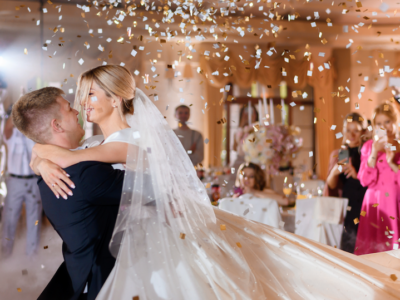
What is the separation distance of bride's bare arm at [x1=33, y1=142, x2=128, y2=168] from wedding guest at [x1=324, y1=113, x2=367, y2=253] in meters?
2.12

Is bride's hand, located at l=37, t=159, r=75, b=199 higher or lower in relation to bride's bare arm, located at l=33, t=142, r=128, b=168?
lower

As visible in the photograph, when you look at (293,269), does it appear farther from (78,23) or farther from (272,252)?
(78,23)

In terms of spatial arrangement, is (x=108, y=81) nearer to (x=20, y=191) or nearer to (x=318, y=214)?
(x=318, y=214)

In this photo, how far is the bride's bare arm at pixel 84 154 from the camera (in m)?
1.37

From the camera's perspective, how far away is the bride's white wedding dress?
131 centimetres

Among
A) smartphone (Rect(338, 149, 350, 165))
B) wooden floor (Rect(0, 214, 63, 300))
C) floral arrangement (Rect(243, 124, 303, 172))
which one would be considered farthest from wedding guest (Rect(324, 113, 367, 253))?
wooden floor (Rect(0, 214, 63, 300))

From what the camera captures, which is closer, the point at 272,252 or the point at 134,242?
the point at 134,242

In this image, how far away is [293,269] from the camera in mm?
1606

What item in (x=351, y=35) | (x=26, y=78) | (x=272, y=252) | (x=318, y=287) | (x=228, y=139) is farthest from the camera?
(x=228, y=139)

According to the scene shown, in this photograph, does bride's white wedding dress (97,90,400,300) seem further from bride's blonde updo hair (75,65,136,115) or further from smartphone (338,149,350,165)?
smartphone (338,149,350,165)

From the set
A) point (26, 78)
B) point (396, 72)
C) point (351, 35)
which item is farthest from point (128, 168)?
point (396, 72)

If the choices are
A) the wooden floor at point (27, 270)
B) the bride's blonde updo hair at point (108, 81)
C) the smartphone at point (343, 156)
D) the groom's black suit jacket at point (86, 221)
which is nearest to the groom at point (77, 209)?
the groom's black suit jacket at point (86, 221)

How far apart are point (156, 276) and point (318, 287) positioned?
66 cm

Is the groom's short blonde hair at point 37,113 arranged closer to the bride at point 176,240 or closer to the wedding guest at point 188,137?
the bride at point 176,240
